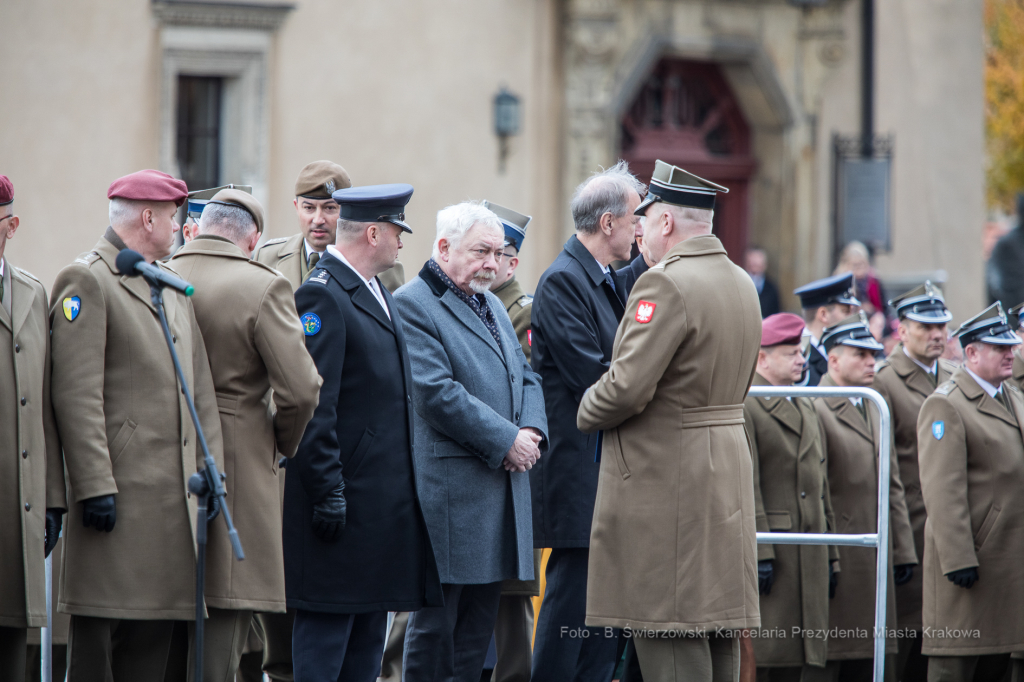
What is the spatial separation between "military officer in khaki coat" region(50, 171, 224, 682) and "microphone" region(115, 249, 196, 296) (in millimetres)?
244

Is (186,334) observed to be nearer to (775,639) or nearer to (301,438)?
(301,438)

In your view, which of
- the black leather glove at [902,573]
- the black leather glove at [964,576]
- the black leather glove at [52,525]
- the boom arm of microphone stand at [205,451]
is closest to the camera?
the boom arm of microphone stand at [205,451]

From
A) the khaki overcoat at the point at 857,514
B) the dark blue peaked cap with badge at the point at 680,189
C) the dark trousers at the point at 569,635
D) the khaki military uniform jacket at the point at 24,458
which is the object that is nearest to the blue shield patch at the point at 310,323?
the khaki military uniform jacket at the point at 24,458

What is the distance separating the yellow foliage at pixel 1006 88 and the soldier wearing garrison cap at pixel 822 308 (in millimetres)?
16968

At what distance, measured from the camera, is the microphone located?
14.1ft

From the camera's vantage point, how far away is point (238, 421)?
16.2 feet

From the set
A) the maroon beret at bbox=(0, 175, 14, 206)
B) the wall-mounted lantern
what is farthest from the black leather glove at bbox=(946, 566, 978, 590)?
the wall-mounted lantern

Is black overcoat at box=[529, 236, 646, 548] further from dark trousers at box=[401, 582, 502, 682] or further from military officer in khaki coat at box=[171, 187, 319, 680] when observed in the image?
military officer in khaki coat at box=[171, 187, 319, 680]

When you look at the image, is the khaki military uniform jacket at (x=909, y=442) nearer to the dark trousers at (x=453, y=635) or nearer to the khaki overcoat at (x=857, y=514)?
the khaki overcoat at (x=857, y=514)

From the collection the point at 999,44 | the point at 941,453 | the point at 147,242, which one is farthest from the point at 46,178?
the point at 999,44

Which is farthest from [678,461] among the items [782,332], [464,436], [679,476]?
[782,332]

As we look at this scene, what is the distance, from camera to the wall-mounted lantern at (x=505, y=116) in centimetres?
1402

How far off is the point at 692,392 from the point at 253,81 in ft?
30.2

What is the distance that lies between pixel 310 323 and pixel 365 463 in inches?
21.6
